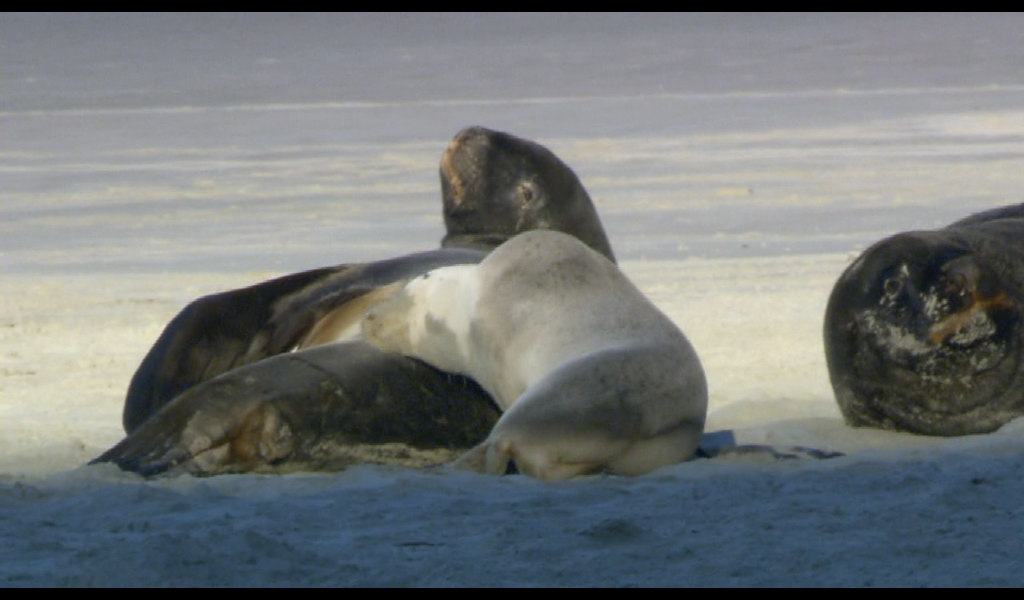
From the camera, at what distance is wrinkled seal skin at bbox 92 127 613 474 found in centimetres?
541

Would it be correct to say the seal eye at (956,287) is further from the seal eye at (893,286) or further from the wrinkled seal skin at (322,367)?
the wrinkled seal skin at (322,367)

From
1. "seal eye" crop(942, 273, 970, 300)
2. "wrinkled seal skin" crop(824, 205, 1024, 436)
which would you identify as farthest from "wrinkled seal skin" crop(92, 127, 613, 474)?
"seal eye" crop(942, 273, 970, 300)

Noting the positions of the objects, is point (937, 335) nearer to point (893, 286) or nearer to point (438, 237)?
point (893, 286)

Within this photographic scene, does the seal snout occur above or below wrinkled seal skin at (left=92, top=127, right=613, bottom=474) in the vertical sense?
above

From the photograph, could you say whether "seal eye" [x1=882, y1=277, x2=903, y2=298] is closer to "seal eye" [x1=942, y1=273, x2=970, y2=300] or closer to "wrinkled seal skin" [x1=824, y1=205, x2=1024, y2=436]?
"wrinkled seal skin" [x1=824, y1=205, x2=1024, y2=436]

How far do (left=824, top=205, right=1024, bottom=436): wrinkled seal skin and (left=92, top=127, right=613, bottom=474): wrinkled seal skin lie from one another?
124cm

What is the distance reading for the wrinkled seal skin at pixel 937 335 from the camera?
5.67 meters

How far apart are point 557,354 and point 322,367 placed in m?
0.82

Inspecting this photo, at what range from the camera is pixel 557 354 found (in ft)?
17.0

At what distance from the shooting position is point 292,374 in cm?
554

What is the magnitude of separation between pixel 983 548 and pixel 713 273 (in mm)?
6318

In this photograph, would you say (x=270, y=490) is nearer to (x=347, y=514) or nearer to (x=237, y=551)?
(x=347, y=514)

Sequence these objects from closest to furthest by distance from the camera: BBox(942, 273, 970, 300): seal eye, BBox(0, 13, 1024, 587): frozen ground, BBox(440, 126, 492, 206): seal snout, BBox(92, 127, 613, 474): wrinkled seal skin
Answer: BBox(0, 13, 1024, 587): frozen ground < BBox(92, 127, 613, 474): wrinkled seal skin < BBox(942, 273, 970, 300): seal eye < BBox(440, 126, 492, 206): seal snout

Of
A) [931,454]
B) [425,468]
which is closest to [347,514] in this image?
[425,468]
